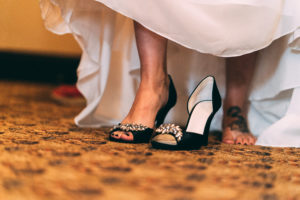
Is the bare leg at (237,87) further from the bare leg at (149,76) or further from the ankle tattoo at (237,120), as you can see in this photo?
the bare leg at (149,76)

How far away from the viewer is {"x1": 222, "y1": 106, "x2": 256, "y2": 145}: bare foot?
3.04 ft

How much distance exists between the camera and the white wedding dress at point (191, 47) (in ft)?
2.58

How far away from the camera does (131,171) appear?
0.54 meters

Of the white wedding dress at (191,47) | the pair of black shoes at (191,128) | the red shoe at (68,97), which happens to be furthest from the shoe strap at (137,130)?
the red shoe at (68,97)

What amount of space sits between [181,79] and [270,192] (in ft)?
2.31

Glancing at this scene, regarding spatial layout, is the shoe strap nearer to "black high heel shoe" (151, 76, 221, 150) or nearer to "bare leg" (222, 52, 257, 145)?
"black high heel shoe" (151, 76, 221, 150)

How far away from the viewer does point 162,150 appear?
2.33 feet

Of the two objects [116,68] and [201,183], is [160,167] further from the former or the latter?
[116,68]

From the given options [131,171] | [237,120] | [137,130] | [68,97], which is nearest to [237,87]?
[237,120]

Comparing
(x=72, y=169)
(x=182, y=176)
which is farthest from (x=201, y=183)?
(x=72, y=169)

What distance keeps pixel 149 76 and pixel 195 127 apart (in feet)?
0.57

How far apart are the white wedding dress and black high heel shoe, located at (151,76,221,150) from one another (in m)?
0.10

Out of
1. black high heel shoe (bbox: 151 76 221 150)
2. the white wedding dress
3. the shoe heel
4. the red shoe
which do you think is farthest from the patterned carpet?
the red shoe

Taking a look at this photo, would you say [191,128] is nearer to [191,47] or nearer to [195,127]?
[195,127]
